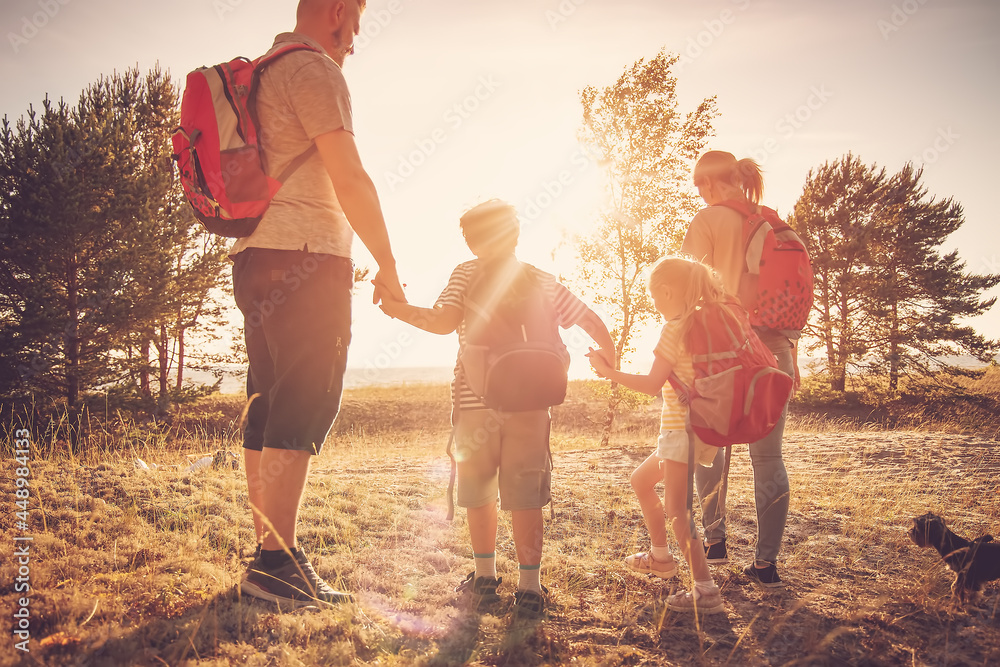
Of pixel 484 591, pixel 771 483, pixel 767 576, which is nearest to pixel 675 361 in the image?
pixel 771 483

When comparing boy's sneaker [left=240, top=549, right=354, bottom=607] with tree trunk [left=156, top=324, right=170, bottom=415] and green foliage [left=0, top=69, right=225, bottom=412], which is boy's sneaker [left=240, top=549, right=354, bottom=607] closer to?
green foliage [left=0, top=69, right=225, bottom=412]

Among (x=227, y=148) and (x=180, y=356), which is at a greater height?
(x=227, y=148)

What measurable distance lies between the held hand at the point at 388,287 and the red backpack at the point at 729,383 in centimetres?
143

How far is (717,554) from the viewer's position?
325 centimetres

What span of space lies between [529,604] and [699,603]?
2.60 feet

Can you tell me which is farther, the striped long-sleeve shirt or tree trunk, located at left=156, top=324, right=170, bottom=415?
tree trunk, located at left=156, top=324, right=170, bottom=415

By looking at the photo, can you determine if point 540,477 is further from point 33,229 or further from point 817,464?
point 33,229

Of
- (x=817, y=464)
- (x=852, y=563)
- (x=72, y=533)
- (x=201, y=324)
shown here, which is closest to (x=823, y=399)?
(x=817, y=464)

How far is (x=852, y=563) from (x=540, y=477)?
2227 mm

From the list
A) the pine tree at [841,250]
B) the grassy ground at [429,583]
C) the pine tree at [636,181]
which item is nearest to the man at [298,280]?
the grassy ground at [429,583]

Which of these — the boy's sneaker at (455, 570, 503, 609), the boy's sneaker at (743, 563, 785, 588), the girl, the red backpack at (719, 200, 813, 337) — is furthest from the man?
the boy's sneaker at (743, 563, 785, 588)

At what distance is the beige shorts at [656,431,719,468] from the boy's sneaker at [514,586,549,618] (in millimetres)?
912

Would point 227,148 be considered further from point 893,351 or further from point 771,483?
point 893,351

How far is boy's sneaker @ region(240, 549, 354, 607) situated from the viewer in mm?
2256
